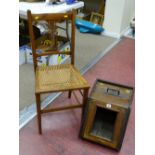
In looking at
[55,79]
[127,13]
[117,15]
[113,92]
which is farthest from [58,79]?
[127,13]

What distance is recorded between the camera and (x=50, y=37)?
8.89ft

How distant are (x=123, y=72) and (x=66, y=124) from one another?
4.03 ft

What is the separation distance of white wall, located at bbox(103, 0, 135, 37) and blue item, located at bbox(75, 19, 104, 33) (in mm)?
146

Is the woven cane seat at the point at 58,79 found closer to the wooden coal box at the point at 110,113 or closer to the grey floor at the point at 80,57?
the wooden coal box at the point at 110,113

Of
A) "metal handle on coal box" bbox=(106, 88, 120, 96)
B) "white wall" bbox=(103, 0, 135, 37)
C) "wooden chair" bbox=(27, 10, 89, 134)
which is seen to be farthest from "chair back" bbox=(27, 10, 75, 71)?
"white wall" bbox=(103, 0, 135, 37)

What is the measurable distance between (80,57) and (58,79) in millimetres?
1351

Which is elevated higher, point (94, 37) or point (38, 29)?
point (38, 29)

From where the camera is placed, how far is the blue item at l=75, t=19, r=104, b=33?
385 centimetres

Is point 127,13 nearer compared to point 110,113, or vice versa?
point 110,113

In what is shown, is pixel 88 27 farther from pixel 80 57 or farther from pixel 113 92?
pixel 113 92

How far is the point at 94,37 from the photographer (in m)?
3.79
